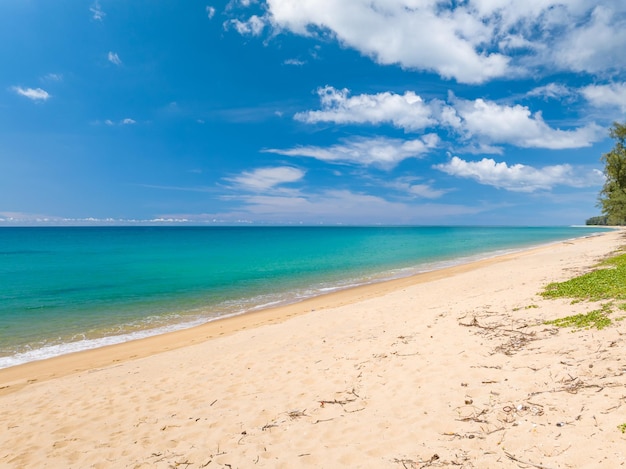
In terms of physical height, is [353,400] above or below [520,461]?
below

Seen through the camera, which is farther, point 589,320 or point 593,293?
point 593,293

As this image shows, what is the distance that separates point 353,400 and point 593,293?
904 cm

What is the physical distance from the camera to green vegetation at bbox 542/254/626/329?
825 centimetres

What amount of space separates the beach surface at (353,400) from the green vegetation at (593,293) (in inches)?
16.1

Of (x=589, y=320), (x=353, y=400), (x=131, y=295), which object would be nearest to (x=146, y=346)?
(x=353, y=400)

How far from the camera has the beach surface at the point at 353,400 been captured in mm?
4719

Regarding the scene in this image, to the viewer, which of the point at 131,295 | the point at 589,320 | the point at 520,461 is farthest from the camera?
the point at 131,295

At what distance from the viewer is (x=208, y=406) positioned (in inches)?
282

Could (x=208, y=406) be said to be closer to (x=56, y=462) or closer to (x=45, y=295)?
(x=56, y=462)

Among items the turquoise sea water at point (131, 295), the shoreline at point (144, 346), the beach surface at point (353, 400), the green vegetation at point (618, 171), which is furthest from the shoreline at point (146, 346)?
the green vegetation at point (618, 171)

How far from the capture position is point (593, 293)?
10.6 meters

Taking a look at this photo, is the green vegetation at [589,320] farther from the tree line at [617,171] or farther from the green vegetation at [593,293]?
the tree line at [617,171]

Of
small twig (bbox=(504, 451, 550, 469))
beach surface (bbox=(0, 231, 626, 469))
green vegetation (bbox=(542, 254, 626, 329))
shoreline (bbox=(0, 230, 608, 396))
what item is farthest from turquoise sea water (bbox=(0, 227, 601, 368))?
small twig (bbox=(504, 451, 550, 469))

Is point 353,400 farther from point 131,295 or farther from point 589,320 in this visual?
point 131,295
